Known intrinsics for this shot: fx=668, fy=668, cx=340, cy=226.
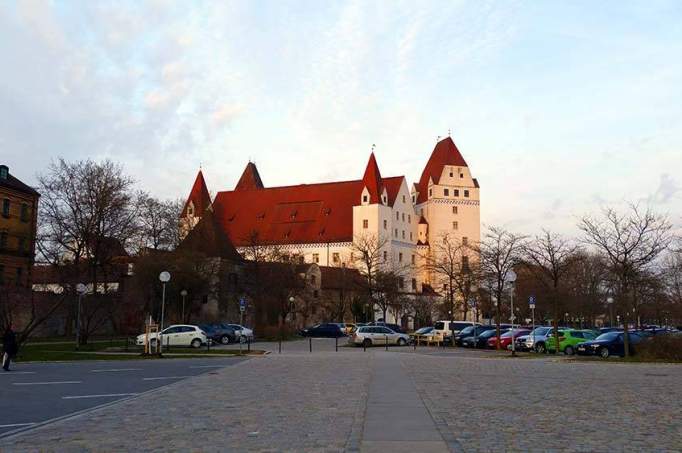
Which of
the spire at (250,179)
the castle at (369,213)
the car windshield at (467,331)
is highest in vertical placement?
the spire at (250,179)

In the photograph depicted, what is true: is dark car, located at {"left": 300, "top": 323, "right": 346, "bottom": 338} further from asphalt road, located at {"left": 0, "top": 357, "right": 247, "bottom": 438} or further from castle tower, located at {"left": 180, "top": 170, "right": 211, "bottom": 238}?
castle tower, located at {"left": 180, "top": 170, "right": 211, "bottom": 238}

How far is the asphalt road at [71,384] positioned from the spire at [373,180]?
83603mm

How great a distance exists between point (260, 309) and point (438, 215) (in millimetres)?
58790

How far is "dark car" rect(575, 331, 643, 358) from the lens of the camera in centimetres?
3453

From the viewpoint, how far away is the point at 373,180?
374 ft

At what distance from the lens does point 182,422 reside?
11.6 m

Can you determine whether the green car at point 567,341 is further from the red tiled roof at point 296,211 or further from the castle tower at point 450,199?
the castle tower at point 450,199

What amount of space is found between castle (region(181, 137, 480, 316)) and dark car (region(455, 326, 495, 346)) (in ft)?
184

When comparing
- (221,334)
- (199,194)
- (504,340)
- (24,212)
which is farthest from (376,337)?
(199,194)

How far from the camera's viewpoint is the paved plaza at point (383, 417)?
31.3 feet

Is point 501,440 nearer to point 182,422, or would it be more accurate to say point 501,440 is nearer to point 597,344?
point 182,422

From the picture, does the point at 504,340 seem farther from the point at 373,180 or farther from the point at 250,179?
the point at 250,179

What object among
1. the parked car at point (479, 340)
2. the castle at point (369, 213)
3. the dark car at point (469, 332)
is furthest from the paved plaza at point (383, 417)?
the castle at point (369, 213)

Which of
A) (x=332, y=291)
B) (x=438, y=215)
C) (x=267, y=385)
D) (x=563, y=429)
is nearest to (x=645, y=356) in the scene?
(x=267, y=385)
